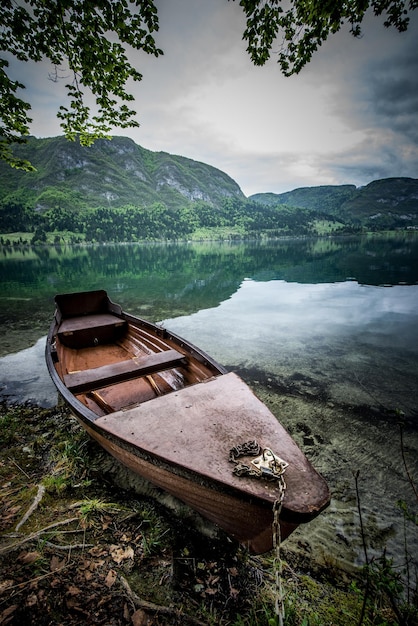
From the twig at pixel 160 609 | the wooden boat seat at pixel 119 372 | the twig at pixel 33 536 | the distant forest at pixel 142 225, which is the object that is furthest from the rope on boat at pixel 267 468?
the distant forest at pixel 142 225

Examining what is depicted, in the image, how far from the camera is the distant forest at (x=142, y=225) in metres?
120

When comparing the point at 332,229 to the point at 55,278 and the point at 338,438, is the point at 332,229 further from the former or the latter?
the point at 338,438

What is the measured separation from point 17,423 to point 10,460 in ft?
4.34

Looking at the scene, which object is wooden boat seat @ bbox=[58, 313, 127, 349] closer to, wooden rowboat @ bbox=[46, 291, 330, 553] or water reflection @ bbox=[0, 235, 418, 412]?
wooden rowboat @ bbox=[46, 291, 330, 553]

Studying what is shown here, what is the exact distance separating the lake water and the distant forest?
363ft

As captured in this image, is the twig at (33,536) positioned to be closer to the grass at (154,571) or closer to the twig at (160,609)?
the grass at (154,571)

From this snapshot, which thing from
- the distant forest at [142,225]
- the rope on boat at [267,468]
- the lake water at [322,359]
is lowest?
the lake water at [322,359]

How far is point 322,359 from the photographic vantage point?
9367 millimetres

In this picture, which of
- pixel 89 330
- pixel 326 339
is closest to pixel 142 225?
pixel 326 339

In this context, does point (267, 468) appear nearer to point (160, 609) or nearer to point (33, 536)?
point (160, 609)

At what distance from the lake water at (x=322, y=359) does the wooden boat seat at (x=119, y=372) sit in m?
2.72

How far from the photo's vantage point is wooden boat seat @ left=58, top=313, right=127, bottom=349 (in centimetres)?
800

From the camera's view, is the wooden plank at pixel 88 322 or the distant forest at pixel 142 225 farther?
the distant forest at pixel 142 225

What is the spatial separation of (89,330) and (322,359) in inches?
310
